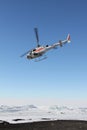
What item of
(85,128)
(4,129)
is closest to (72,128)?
(85,128)

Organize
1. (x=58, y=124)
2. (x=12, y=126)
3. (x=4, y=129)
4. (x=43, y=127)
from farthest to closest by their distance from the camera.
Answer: (x=58, y=124) → (x=43, y=127) → (x=12, y=126) → (x=4, y=129)

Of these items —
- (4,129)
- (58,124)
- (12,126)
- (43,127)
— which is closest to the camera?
(4,129)

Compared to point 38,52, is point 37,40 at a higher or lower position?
higher

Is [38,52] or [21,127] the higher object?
[38,52]

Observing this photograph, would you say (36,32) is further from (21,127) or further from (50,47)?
(21,127)

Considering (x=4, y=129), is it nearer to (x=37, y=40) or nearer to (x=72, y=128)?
(x=72, y=128)

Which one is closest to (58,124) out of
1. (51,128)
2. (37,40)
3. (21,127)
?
(51,128)

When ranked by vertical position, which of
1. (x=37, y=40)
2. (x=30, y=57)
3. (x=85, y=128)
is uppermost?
(x=37, y=40)

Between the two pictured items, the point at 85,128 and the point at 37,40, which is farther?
the point at 37,40

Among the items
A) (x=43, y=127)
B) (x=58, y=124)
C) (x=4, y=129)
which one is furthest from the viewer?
(x=58, y=124)
